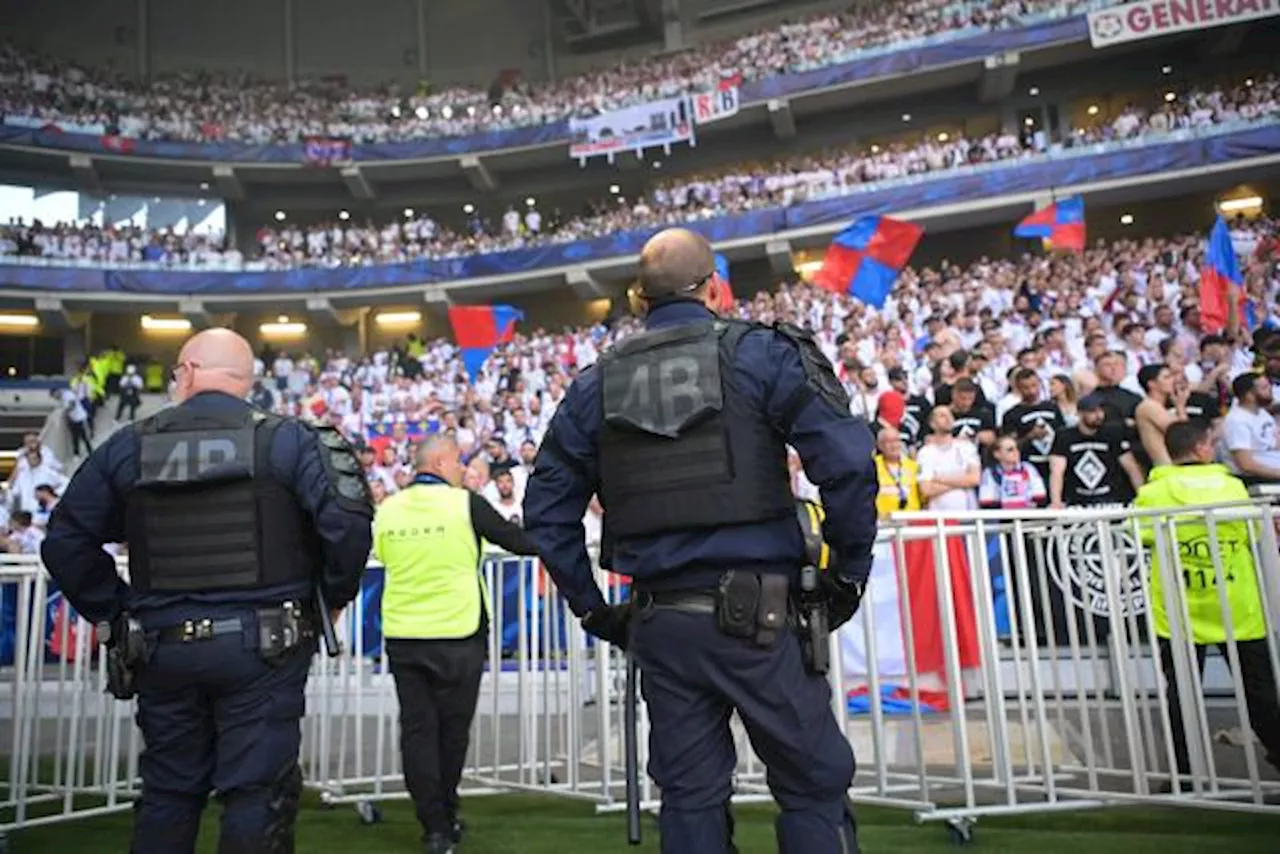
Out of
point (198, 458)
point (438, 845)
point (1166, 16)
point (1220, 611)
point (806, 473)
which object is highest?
point (1166, 16)

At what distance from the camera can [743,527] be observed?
2.44m

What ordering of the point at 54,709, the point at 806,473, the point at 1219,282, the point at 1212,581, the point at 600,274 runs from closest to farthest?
the point at 806,473
the point at 1212,581
the point at 54,709
the point at 1219,282
the point at 600,274

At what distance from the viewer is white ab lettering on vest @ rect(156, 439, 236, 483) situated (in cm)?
281

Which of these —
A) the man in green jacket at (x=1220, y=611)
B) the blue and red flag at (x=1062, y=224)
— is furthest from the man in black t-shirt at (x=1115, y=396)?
the blue and red flag at (x=1062, y=224)

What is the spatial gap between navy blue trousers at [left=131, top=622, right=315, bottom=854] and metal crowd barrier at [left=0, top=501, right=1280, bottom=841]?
1913 millimetres

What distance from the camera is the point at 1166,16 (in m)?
22.0

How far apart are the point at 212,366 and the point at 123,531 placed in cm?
59

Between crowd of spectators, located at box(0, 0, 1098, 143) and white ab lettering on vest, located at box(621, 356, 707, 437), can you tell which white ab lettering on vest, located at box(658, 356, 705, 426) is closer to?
white ab lettering on vest, located at box(621, 356, 707, 437)

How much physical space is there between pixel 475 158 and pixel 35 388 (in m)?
14.1

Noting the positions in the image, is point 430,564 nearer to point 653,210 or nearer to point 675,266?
point 675,266

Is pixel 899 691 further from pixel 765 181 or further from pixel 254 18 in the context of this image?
pixel 254 18

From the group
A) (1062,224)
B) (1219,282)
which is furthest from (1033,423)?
(1062,224)

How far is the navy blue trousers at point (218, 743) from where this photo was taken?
2.71m

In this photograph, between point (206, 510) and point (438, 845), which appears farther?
point (438, 845)
